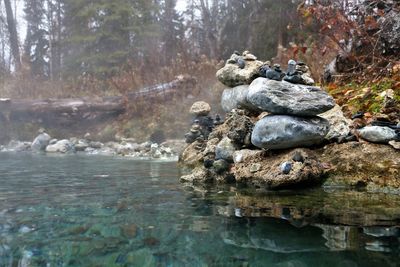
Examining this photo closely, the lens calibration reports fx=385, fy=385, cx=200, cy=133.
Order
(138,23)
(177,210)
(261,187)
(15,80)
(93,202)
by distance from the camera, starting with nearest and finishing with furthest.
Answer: (177,210), (93,202), (261,187), (15,80), (138,23)

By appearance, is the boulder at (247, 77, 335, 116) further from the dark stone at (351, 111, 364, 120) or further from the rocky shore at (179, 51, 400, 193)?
the dark stone at (351, 111, 364, 120)

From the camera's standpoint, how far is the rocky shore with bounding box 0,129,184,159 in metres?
10.3

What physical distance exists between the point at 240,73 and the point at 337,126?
2075 millimetres

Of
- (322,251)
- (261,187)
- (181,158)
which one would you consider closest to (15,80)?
(181,158)

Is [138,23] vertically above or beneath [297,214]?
above

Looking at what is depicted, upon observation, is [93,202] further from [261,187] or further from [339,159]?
[339,159]

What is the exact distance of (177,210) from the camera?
327 centimetres

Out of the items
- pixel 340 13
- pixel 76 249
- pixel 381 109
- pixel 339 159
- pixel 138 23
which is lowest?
pixel 76 249

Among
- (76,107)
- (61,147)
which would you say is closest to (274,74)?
(61,147)

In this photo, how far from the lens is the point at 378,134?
4012 mm

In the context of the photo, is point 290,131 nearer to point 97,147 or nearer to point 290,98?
point 290,98

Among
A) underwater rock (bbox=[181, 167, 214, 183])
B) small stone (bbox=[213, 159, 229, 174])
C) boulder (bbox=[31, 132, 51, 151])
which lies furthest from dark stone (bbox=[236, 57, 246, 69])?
boulder (bbox=[31, 132, 51, 151])

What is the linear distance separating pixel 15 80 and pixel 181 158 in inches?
580

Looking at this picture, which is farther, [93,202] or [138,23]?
[138,23]
